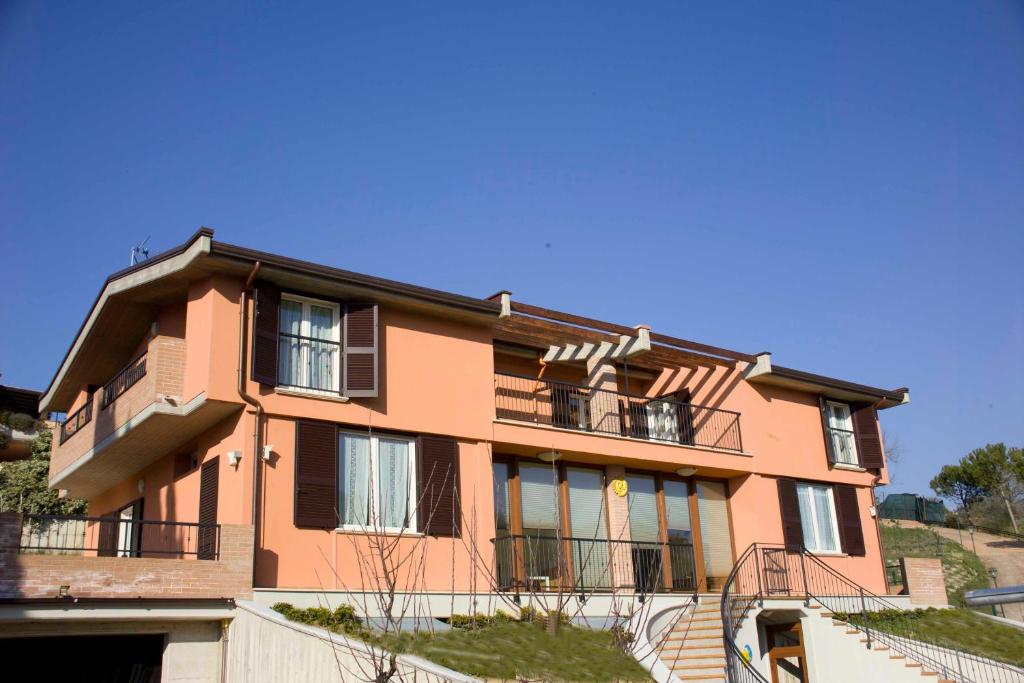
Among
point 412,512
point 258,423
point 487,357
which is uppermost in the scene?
point 487,357

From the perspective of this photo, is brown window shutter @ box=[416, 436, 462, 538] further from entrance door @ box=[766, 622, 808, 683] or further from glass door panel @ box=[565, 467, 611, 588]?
entrance door @ box=[766, 622, 808, 683]

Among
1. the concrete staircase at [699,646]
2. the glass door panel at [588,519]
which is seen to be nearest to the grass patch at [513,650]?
the concrete staircase at [699,646]

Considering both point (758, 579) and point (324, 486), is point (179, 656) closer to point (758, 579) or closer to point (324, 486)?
point (324, 486)

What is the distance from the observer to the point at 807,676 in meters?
21.2

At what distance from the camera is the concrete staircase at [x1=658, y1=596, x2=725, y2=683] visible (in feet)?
58.6

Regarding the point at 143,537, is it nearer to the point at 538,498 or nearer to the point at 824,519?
the point at 538,498

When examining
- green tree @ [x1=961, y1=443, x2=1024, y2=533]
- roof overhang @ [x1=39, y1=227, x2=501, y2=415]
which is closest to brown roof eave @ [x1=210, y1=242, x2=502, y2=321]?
roof overhang @ [x1=39, y1=227, x2=501, y2=415]

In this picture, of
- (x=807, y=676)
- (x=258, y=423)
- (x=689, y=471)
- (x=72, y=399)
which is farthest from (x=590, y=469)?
(x=72, y=399)

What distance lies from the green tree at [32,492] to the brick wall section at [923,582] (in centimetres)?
2153

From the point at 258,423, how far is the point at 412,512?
10.1 feet

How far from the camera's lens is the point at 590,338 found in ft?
71.1

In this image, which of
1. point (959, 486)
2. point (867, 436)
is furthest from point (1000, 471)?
point (867, 436)

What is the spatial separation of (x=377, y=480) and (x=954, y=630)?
1475 centimetres

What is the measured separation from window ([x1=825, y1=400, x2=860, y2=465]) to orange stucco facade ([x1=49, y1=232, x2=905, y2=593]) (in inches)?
85.0
